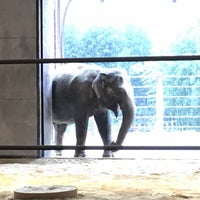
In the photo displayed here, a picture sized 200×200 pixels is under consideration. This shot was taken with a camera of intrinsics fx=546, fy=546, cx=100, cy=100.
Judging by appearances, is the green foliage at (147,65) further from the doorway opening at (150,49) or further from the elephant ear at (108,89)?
the elephant ear at (108,89)

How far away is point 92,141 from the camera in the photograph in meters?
5.51

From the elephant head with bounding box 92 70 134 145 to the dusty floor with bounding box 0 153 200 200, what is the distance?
4.37 ft

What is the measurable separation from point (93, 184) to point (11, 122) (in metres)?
1.76

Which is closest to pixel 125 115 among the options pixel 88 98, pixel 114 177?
pixel 88 98

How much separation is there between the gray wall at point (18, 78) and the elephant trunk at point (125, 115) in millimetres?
1166

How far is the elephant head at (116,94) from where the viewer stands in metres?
4.53

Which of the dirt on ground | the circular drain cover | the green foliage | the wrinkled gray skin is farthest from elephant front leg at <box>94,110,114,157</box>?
the circular drain cover

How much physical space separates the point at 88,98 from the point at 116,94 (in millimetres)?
255

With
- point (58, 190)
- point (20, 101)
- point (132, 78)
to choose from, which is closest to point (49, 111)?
point (20, 101)

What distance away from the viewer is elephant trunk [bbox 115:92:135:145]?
184 inches

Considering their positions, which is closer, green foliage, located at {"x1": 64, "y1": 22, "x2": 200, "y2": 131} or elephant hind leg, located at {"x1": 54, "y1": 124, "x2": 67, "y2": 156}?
elephant hind leg, located at {"x1": 54, "y1": 124, "x2": 67, "y2": 156}

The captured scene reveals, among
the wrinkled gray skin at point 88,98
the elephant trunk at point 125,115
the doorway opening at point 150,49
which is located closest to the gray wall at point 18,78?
the wrinkled gray skin at point 88,98

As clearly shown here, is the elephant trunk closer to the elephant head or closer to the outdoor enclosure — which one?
the elephant head

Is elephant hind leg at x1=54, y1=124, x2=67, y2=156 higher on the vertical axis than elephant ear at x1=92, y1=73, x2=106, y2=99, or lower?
lower
